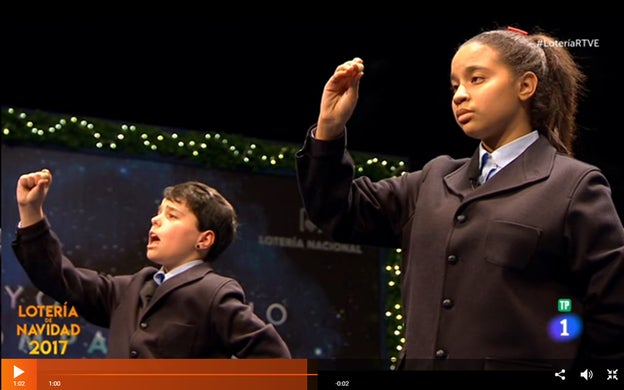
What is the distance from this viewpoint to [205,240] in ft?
7.03

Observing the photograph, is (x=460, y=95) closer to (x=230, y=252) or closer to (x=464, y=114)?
(x=464, y=114)

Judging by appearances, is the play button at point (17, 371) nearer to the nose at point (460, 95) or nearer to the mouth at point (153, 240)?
the mouth at point (153, 240)

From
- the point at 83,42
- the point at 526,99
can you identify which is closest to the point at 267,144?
the point at 83,42

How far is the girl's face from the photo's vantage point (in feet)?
4.91

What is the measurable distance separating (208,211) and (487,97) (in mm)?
841

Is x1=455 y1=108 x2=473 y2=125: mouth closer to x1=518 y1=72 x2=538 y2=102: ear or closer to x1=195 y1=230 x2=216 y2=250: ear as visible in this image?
x1=518 y1=72 x2=538 y2=102: ear

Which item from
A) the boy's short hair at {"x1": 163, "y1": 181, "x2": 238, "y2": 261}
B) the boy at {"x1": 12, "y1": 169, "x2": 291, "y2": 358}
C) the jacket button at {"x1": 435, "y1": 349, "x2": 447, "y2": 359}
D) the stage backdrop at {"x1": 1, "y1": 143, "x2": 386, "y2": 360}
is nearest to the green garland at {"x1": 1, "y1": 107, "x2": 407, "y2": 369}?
the stage backdrop at {"x1": 1, "y1": 143, "x2": 386, "y2": 360}

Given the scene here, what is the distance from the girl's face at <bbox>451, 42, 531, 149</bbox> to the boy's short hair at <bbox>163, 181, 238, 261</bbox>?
0.78 metres

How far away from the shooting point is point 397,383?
1452 millimetres

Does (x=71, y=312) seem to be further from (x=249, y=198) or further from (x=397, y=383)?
(x=397, y=383)

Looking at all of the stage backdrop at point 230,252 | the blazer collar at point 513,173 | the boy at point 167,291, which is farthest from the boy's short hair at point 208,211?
the stage backdrop at point 230,252

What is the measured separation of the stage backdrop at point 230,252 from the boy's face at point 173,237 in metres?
1.25
